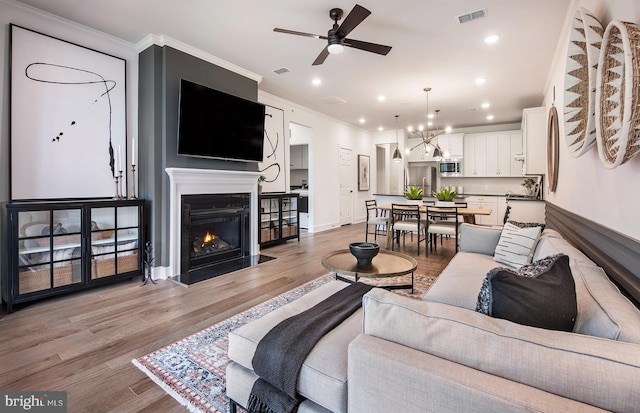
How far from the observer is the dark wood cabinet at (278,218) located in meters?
5.34

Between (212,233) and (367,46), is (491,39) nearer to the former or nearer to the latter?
(367,46)

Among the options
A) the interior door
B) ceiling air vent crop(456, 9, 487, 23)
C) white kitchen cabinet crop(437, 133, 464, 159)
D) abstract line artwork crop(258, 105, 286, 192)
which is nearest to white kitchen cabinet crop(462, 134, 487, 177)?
white kitchen cabinet crop(437, 133, 464, 159)

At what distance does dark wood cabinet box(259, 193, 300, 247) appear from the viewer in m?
5.34

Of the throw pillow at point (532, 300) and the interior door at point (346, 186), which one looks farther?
the interior door at point (346, 186)

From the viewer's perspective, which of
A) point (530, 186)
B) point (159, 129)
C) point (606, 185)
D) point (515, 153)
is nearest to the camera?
point (606, 185)

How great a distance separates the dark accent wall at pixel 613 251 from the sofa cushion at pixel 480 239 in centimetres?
66

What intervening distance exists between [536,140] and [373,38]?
3.44 meters

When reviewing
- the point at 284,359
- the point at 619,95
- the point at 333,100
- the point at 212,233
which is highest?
the point at 333,100

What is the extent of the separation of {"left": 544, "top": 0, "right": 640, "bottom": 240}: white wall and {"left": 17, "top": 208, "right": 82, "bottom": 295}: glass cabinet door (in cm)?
426

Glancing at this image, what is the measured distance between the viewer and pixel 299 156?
29.1 ft

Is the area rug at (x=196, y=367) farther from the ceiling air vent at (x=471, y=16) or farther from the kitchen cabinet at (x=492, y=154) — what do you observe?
the kitchen cabinet at (x=492, y=154)

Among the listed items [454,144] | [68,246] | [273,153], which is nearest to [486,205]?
[454,144]

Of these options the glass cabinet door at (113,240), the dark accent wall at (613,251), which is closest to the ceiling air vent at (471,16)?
the dark accent wall at (613,251)

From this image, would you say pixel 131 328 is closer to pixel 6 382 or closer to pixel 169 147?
pixel 6 382
